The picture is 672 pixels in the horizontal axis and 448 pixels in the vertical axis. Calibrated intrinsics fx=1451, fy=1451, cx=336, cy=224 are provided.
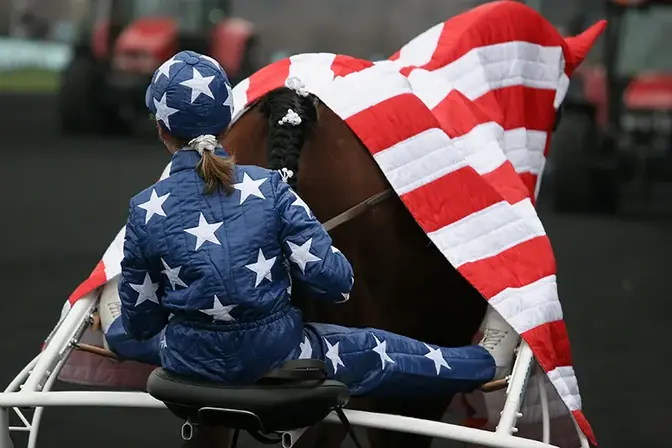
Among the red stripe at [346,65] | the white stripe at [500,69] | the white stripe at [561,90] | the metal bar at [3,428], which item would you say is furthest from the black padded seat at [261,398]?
the white stripe at [561,90]

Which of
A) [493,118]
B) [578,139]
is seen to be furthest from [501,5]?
[578,139]

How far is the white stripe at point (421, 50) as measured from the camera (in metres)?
4.94

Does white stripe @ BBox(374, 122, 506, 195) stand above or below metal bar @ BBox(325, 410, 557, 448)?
above

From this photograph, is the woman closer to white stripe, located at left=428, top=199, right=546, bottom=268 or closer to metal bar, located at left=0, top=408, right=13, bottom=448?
metal bar, located at left=0, top=408, right=13, bottom=448

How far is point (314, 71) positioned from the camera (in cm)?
422

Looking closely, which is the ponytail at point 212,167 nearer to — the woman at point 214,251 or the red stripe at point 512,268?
the woman at point 214,251

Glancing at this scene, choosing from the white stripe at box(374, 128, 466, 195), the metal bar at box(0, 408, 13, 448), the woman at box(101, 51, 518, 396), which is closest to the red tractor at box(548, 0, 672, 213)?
the white stripe at box(374, 128, 466, 195)

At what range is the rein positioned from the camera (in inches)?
156

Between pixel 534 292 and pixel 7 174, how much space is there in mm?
14356

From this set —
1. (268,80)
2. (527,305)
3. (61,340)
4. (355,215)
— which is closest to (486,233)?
(527,305)

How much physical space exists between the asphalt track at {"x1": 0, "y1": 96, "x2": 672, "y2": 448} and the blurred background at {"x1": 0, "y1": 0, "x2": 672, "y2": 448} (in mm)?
20

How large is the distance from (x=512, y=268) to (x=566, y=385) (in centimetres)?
37

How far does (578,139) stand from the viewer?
14578 millimetres

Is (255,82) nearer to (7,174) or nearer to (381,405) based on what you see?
(381,405)
